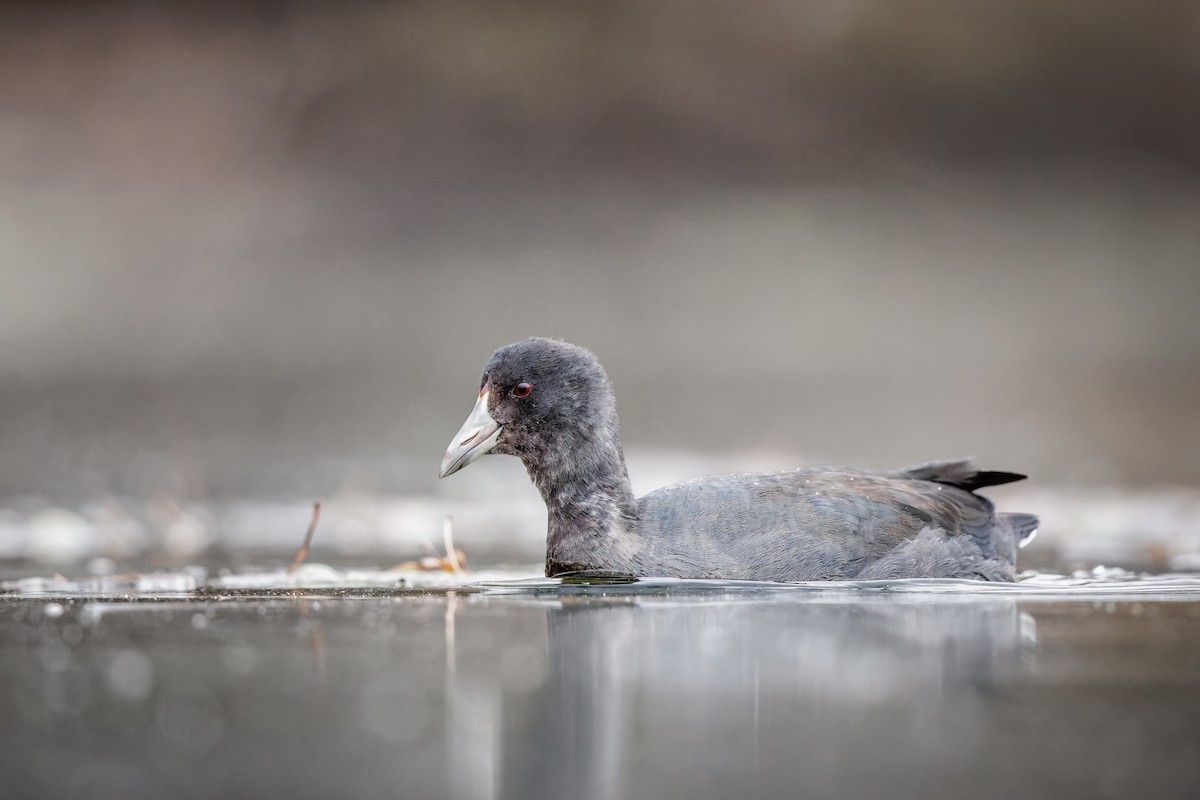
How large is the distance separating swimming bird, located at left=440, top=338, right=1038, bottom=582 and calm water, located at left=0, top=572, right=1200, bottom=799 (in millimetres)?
585

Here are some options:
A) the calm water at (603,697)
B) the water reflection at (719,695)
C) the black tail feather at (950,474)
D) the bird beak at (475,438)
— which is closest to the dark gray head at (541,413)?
the bird beak at (475,438)

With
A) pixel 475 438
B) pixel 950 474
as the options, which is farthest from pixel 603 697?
pixel 950 474

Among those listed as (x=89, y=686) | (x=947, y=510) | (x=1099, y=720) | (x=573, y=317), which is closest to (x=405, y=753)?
(x=89, y=686)

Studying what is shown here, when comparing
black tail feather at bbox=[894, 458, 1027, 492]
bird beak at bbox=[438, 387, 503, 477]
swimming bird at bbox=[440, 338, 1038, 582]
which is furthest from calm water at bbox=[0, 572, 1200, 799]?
black tail feather at bbox=[894, 458, 1027, 492]

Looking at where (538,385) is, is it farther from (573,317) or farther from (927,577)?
→ (573,317)

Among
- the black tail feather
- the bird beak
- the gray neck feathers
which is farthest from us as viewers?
the black tail feather

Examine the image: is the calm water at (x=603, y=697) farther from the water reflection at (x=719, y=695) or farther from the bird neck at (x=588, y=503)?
the bird neck at (x=588, y=503)

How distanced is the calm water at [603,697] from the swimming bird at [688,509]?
1.92ft

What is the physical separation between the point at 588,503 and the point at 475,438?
60 centimetres

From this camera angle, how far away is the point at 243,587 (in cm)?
604

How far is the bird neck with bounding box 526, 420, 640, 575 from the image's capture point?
6113 millimetres

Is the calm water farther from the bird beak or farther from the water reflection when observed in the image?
the bird beak

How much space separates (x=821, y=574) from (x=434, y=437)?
7.26 m

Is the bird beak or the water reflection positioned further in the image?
the bird beak
